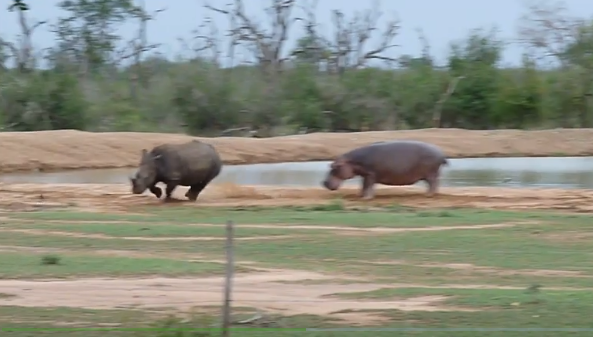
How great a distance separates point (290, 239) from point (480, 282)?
172 inches

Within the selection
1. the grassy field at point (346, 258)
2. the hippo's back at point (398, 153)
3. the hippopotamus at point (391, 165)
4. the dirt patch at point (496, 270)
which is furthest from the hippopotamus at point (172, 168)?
the dirt patch at point (496, 270)

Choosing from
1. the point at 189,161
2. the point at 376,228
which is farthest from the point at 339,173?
the point at 376,228

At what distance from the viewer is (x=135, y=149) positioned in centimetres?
3597

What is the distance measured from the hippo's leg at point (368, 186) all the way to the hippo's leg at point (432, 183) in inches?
43.4

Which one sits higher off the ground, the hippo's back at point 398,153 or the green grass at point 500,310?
the green grass at point 500,310

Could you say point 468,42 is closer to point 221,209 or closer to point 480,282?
point 221,209

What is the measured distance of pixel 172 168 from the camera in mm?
21312

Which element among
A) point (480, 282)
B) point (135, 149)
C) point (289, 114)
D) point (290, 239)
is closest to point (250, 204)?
point (290, 239)

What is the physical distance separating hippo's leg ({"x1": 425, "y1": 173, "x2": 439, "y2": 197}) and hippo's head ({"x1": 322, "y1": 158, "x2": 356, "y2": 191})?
147 cm

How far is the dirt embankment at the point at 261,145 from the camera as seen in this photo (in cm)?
3431

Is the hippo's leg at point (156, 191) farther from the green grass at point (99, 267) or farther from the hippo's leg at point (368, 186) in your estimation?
the green grass at point (99, 267)

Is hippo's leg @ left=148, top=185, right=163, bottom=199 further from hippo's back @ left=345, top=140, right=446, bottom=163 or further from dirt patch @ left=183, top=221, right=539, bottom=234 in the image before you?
dirt patch @ left=183, top=221, right=539, bottom=234

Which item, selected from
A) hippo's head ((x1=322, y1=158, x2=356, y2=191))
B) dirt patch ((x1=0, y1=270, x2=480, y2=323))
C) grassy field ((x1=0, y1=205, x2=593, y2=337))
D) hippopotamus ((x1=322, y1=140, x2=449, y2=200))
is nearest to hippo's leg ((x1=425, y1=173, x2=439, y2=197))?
hippopotamus ((x1=322, y1=140, x2=449, y2=200))

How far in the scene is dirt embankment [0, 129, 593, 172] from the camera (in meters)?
34.3
